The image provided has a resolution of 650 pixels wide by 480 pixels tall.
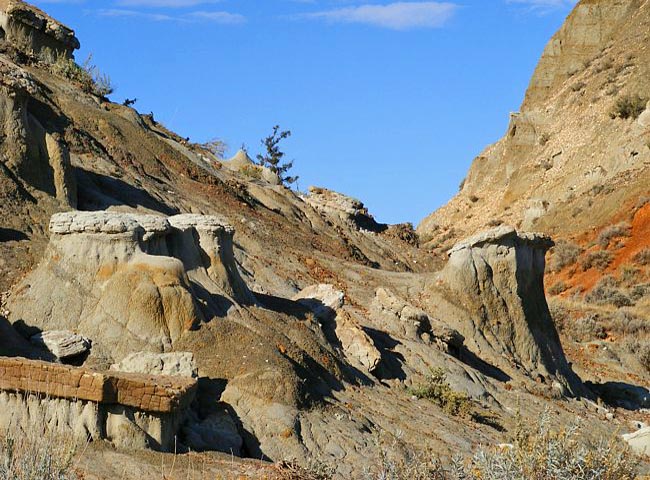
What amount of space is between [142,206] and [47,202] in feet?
17.6

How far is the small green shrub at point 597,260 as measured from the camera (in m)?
49.2

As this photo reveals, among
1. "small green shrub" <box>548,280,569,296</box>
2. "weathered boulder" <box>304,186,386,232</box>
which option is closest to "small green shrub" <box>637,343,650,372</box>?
"weathered boulder" <box>304,186,386,232</box>

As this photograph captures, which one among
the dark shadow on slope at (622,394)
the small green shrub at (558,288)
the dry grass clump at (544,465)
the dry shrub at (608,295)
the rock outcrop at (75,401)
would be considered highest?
the small green shrub at (558,288)

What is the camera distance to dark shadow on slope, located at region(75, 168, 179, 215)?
24938 mm

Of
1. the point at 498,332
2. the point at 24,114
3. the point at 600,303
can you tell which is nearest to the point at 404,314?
the point at 498,332

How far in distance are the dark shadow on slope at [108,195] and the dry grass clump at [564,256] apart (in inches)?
1018

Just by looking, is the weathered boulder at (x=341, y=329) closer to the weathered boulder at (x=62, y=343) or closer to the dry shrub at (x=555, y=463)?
the weathered boulder at (x=62, y=343)

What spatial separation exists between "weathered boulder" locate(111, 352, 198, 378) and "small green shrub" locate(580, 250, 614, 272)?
118 ft

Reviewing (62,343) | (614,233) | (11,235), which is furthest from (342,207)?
(62,343)

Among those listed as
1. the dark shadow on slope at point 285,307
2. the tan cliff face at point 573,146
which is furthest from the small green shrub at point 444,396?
the tan cliff face at point 573,146

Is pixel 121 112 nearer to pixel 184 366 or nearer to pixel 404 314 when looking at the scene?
pixel 404 314

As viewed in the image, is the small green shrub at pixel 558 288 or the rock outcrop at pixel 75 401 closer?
the rock outcrop at pixel 75 401

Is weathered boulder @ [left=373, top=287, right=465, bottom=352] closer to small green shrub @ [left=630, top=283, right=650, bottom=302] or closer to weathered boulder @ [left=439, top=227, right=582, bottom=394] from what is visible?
weathered boulder @ [left=439, top=227, right=582, bottom=394]

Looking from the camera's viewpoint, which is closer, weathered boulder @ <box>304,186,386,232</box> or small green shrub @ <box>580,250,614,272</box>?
weathered boulder @ <box>304,186,386,232</box>
